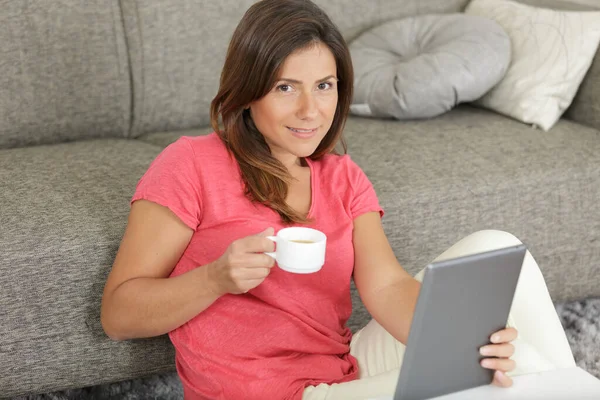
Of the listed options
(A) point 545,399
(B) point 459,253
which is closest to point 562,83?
(B) point 459,253

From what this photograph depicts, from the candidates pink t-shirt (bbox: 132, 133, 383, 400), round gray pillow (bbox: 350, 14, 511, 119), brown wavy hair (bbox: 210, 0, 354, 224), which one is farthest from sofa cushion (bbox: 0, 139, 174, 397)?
round gray pillow (bbox: 350, 14, 511, 119)

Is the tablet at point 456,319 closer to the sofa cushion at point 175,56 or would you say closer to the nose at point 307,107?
the nose at point 307,107

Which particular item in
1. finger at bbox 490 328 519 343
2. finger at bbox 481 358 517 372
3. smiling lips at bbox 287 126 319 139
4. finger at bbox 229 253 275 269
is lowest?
finger at bbox 481 358 517 372

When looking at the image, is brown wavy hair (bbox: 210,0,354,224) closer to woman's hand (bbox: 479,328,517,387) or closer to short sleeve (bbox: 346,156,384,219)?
short sleeve (bbox: 346,156,384,219)

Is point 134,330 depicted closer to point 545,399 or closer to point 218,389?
point 218,389

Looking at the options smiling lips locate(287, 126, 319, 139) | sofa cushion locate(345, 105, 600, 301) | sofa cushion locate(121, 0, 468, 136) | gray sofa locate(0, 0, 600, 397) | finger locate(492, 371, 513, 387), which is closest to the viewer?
finger locate(492, 371, 513, 387)

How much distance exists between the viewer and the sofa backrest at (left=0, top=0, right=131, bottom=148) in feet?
7.14

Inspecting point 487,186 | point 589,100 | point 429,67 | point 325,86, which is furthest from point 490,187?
point 325,86

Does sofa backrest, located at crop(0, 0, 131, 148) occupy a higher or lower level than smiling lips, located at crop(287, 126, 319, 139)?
lower

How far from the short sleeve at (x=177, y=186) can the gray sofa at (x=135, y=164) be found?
300 millimetres

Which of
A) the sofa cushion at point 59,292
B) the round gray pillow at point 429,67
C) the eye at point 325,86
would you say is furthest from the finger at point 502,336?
the round gray pillow at point 429,67

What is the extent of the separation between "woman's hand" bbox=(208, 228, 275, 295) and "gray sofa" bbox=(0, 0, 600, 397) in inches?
20.5

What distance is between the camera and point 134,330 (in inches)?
54.0

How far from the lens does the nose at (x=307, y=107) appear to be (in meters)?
1.36
